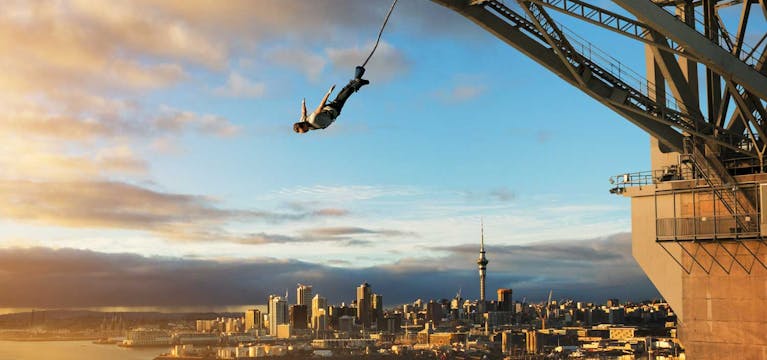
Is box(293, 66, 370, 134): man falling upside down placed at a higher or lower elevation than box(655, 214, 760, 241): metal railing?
higher

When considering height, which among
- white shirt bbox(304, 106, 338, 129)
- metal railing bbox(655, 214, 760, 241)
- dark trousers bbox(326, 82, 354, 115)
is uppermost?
dark trousers bbox(326, 82, 354, 115)

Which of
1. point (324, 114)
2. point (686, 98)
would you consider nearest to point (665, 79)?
point (686, 98)

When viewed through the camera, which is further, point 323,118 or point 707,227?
point 707,227

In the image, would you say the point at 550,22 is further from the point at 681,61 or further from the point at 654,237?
the point at 654,237

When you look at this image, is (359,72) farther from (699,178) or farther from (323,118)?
(699,178)

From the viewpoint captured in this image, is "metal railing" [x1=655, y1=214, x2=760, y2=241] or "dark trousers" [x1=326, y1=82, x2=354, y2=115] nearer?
"dark trousers" [x1=326, y1=82, x2=354, y2=115]

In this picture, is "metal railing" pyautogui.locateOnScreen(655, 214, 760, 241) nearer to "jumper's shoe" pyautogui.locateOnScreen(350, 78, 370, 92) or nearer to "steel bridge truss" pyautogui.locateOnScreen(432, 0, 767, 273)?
"steel bridge truss" pyautogui.locateOnScreen(432, 0, 767, 273)

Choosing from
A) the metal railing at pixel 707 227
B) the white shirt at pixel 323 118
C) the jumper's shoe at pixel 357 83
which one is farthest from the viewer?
the metal railing at pixel 707 227

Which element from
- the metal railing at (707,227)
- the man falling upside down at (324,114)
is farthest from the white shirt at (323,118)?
the metal railing at (707,227)

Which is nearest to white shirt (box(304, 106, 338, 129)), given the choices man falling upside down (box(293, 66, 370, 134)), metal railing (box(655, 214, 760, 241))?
man falling upside down (box(293, 66, 370, 134))

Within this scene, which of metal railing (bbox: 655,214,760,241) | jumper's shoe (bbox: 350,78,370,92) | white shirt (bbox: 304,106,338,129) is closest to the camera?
white shirt (bbox: 304,106,338,129)

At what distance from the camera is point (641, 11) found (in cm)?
1605

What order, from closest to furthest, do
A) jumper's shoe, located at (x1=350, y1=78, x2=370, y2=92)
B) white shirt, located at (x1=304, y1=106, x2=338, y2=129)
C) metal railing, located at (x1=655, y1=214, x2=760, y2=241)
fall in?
white shirt, located at (x1=304, y1=106, x2=338, y2=129) < jumper's shoe, located at (x1=350, y1=78, x2=370, y2=92) < metal railing, located at (x1=655, y1=214, x2=760, y2=241)

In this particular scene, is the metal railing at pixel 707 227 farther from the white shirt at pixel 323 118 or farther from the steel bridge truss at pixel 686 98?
the white shirt at pixel 323 118
